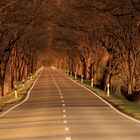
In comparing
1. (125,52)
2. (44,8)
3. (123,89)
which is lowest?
(123,89)

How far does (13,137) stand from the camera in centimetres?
1652

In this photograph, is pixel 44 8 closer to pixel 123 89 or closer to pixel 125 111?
pixel 123 89

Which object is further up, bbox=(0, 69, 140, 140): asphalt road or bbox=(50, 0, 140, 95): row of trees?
bbox=(50, 0, 140, 95): row of trees

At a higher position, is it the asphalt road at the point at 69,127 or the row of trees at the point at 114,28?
the row of trees at the point at 114,28

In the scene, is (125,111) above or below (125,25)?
below

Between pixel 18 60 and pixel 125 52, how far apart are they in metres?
29.0

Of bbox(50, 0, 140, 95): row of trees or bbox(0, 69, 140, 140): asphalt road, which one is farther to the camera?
bbox(50, 0, 140, 95): row of trees

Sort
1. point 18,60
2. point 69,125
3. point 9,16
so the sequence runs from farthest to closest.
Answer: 1. point 18,60
2. point 9,16
3. point 69,125

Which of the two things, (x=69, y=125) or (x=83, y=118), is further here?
(x=83, y=118)

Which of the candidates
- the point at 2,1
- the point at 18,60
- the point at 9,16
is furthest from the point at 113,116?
the point at 18,60

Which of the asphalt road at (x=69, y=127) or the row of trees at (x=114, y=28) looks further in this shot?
the row of trees at (x=114, y=28)

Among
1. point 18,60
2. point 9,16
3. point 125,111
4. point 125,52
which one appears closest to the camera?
point 125,111

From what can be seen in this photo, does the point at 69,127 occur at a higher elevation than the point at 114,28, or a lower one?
lower

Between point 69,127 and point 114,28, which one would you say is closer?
point 69,127
